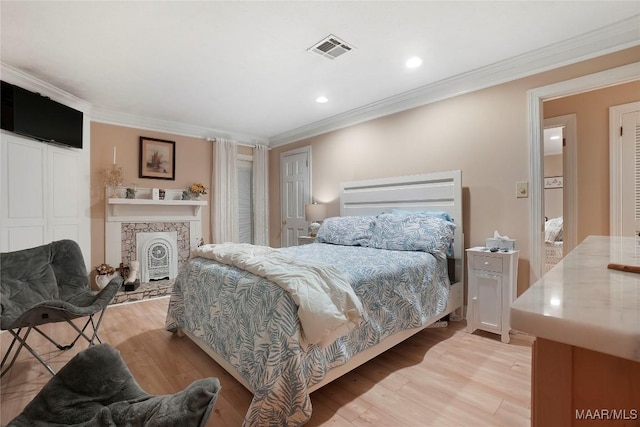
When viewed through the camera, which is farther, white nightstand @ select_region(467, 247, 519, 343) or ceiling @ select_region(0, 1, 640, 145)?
white nightstand @ select_region(467, 247, 519, 343)

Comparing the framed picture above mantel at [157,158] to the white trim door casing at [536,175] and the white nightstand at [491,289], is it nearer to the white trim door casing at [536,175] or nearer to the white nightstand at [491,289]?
the white nightstand at [491,289]

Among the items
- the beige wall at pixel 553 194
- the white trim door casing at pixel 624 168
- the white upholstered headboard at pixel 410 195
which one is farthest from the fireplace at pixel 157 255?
the beige wall at pixel 553 194

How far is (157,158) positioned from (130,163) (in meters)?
0.37

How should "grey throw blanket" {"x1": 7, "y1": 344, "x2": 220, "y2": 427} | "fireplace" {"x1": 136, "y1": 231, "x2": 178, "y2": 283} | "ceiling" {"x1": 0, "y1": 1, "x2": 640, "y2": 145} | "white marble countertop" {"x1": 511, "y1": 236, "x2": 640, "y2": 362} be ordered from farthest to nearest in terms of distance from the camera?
"fireplace" {"x1": 136, "y1": 231, "x2": 178, "y2": 283} → "ceiling" {"x1": 0, "y1": 1, "x2": 640, "y2": 145} → "grey throw blanket" {"x1": 7, "y1": 344, "x2": 220, "y2": 427} → "white marble countertop" {"x1": 511, "y1": 236, "x2": 640, "y2": 362}

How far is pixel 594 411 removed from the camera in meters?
0.47

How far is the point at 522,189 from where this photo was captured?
9.11 ft

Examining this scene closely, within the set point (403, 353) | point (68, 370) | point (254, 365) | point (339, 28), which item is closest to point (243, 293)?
point (254, 365)

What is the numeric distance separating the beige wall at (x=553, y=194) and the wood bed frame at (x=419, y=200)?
3.57 metres

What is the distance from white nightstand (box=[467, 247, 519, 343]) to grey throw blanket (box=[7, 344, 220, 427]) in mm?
2510

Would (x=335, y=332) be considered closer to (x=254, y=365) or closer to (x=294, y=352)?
(x=294, y=352)

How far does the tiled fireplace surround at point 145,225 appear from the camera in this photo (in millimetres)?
4133

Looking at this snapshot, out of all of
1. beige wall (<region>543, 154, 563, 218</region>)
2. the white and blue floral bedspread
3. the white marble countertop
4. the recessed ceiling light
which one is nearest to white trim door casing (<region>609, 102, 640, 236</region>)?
→ the white and blue floral bedspread

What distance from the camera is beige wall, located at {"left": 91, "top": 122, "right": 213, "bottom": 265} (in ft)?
13.4

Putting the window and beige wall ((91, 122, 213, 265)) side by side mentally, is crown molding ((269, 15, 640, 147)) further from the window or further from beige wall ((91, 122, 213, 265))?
beige wall ((91, 122, 213, 265))
